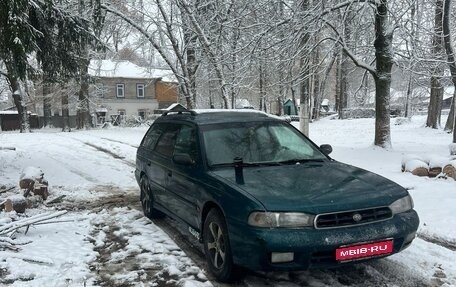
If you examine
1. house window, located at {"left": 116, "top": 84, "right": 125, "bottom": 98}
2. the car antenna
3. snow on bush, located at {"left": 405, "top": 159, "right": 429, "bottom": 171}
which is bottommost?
snow on bush, located at {"left": 405, "top": 159, "right": 429, "bottom": 171}

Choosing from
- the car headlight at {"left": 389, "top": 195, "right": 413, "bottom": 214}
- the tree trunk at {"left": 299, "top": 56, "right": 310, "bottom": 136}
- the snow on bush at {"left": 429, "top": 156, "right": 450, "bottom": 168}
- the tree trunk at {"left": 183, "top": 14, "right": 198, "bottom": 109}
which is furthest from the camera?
the tree trunk at {"left": 183, "top": 14, "right": 198, "bottom": 109}

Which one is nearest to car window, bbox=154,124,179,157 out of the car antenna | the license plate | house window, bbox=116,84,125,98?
the car antenna

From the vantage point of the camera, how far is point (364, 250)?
12.8 feet

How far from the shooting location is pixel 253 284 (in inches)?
171

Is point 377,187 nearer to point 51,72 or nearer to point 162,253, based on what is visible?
point 162,253

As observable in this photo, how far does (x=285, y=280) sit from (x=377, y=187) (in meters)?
1.28

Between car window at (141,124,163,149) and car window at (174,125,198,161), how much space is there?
38.1 inches

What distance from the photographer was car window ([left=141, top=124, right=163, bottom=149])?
22.8 feet

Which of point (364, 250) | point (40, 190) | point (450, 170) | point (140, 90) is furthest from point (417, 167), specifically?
point (140, 90)

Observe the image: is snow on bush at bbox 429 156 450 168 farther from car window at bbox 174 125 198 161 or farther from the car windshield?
car window at bbox 174 125 198 161

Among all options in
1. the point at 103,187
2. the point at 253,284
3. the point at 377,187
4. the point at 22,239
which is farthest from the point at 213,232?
the point at 103,187

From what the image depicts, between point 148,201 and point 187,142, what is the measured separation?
1711mm

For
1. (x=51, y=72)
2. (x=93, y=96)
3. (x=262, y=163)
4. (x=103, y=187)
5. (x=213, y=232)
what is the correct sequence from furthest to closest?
1. (x=93, y=96)
2. (x=51, y=72)
3. (x=103, y=187)
4. (x=262, y=163)
5. (x=213, y=232)

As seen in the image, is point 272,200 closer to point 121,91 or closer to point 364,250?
point 364,250
